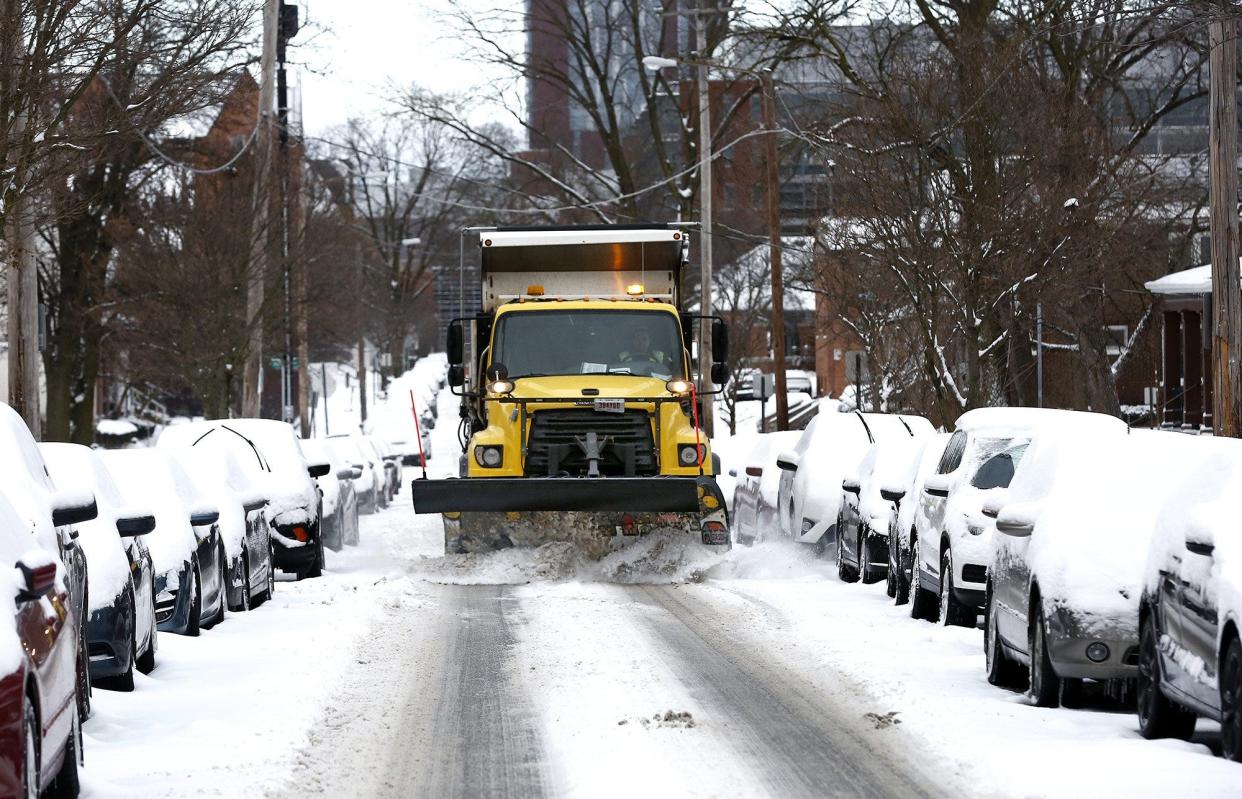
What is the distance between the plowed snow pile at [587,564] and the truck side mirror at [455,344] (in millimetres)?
2361

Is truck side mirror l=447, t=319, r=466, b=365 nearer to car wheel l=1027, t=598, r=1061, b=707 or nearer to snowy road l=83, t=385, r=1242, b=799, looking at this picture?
snowy road l=83, t=385, r=1242, b=799

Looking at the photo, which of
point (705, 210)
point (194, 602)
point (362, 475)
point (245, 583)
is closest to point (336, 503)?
point (245, 583)

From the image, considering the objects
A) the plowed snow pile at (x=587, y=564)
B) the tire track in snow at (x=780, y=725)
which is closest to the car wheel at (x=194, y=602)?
the tire track in snow at (x=780, y=725)

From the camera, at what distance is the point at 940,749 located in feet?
30.0

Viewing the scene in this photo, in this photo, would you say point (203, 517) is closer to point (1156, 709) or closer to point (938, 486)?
point (938, 486)

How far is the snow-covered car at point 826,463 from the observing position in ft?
68.7

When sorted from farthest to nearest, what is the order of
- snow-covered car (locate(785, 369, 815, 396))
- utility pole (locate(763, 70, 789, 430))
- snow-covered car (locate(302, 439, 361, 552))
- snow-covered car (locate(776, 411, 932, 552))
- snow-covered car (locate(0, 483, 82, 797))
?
snow-covered car (locate(785, 369, 815, 396)) → utility pole (locate(763, 70, 789, 430)) → snow-covered car (locate(302, 439, 361, 552)) → snow-covered car (locate(776, 411, 932, 552)) → snow-covered car (locate(0, 483, 82, 797))

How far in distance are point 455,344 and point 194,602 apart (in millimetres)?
7289

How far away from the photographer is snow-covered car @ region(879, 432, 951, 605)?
16609 millimetres

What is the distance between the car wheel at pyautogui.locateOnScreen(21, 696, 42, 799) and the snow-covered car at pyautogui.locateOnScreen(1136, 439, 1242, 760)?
482 centimetres

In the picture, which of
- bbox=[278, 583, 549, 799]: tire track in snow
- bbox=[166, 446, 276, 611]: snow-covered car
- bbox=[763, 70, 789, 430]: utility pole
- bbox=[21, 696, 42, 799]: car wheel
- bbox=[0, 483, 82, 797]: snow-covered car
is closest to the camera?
bbox=[0, 483, 82, 797]: snow-covered car

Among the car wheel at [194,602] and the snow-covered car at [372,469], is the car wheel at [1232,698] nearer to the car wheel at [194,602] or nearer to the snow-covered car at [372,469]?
the car wheel at [194,602]

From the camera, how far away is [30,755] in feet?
22.0

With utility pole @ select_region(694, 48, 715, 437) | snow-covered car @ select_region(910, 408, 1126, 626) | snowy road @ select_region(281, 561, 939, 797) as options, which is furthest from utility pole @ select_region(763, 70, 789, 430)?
snowy road @ select_region(281, 561, 939, 797)
